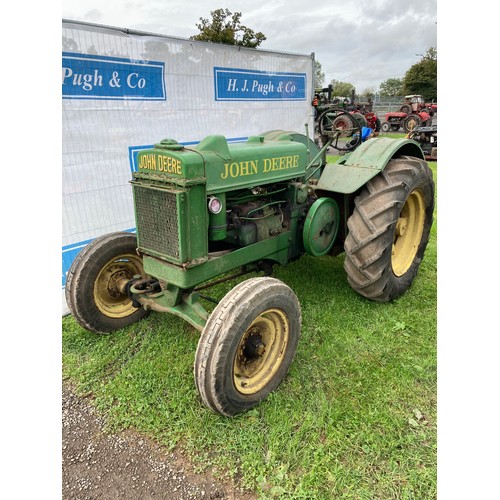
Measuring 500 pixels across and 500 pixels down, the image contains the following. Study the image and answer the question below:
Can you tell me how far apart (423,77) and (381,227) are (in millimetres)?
46003

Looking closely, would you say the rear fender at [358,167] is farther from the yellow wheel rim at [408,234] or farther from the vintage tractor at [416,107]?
the vintage tractor at [416,107]

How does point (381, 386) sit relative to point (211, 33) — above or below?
below

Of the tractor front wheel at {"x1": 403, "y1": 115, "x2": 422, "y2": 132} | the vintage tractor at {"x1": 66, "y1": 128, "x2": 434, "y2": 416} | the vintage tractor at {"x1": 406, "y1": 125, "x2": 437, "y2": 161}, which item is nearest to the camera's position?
the vintage tractor at {"x1": 66, "y1": 128, "x2": 434, "y2": 416}

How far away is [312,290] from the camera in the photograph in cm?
398

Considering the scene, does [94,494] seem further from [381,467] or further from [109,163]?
[109,163]

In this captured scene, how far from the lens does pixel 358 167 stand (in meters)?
3.40

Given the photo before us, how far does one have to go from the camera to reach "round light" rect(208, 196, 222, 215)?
262 cm

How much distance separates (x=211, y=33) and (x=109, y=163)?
745 inches

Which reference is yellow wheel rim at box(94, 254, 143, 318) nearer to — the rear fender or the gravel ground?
the gravel ground

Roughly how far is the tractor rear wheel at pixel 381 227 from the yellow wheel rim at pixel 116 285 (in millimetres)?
1754

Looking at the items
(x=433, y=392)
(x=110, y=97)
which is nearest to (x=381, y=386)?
(x=433, y=392)

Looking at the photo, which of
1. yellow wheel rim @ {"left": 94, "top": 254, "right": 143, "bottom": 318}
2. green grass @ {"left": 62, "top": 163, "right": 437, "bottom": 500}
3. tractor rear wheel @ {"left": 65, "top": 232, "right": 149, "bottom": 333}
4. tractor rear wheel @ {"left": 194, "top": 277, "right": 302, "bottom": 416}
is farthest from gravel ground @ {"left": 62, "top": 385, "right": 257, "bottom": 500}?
yellow wheel rim @ {"left": 94, "top": 254, "right": 143, "bottom": 318}

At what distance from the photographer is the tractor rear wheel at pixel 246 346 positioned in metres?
2.23

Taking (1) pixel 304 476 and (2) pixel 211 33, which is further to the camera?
(2) pixel 211 33
